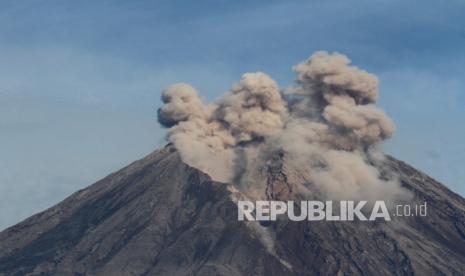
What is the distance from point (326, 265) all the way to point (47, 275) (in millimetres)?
34143

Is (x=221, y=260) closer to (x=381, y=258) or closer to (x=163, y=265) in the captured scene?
(x=163, y=265)

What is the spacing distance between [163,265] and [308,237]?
18.9 m

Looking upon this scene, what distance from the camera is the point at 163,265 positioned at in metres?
192

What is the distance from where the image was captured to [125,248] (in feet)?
648

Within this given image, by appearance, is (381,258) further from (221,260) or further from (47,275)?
(47,275)

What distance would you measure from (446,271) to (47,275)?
4843cm

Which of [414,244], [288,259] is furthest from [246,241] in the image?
[414,244]

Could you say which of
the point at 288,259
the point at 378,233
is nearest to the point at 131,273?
the point at 288,259

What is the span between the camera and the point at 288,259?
195 m

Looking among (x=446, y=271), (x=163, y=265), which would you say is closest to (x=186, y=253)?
(x=163, y=265)

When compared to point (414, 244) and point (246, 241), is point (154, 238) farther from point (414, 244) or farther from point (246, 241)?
point (414, 244)

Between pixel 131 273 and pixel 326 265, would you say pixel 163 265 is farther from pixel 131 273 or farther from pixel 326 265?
pixel 326 265

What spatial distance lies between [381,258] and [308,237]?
31.9 feet

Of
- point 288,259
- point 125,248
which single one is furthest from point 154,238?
point 288,259
